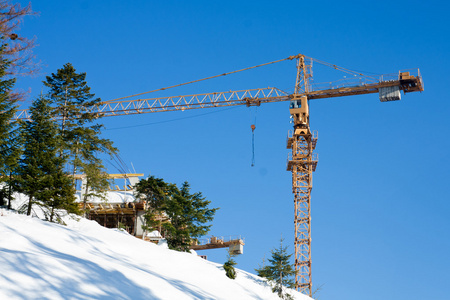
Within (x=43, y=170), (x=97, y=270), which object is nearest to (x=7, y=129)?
(x=43, y=170)

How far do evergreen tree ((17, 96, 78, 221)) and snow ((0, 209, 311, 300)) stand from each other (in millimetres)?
2370

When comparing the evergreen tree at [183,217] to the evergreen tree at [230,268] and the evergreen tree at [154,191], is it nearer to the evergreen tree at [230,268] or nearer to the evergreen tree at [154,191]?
the evergreen tree at [154,191]

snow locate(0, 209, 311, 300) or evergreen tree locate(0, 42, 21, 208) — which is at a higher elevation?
evergreen tree locate(0, 42, 21, 208)

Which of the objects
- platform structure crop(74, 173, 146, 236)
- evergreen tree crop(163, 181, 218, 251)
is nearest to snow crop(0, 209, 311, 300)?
evergreen tree crop(163, 181, 218, 251)

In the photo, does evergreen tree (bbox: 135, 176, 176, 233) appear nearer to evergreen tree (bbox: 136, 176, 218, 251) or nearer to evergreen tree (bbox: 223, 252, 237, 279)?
evergreen tree (bbox: 136, 176, 218, 251)

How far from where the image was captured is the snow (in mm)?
16875

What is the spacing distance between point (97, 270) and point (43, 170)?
725 inches

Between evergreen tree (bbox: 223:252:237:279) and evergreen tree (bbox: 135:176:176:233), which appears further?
evergreen tree (bbox: 135:176:176:233)

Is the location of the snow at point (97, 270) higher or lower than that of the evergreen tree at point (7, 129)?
lower

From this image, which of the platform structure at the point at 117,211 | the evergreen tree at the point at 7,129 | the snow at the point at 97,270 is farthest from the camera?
the platform structure at the point at 117,211

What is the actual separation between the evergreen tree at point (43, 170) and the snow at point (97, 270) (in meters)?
2.37

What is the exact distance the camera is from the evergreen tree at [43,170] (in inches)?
1378

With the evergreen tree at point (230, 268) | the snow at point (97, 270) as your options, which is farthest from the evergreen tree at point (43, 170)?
the evergreen tree at point (230, 268)

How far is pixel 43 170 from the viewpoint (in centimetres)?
3659
